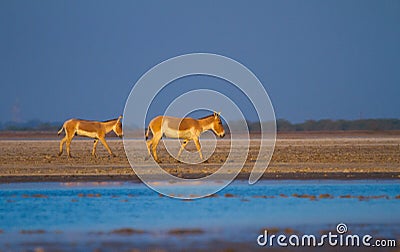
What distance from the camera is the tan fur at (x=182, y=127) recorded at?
34.6m

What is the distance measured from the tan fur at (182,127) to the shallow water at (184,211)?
29.2 ft

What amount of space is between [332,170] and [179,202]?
403 inches

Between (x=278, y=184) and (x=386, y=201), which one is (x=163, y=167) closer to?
(x=278, y=184)

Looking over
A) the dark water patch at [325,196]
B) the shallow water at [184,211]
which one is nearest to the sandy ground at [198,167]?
the shallow water at [184,211]

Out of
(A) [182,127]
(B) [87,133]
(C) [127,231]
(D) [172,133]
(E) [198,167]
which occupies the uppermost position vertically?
(A) [182,127]

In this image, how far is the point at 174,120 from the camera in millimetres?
34688

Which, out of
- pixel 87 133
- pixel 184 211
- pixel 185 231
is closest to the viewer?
pixel 185 231

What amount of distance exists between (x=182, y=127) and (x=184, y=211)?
15593 mm

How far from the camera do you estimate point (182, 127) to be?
114 feet

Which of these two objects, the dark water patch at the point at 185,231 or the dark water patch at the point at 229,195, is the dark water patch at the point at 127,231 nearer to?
the dark water patch at the point at 185,231

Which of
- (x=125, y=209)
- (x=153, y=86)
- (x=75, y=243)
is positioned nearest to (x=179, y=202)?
(x=125, y=209)

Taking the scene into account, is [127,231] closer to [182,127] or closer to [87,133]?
[182,127]

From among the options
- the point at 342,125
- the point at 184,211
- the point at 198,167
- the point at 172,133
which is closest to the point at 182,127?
the point at 172,133

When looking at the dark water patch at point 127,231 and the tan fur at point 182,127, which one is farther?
the tan fur at point 182,127
